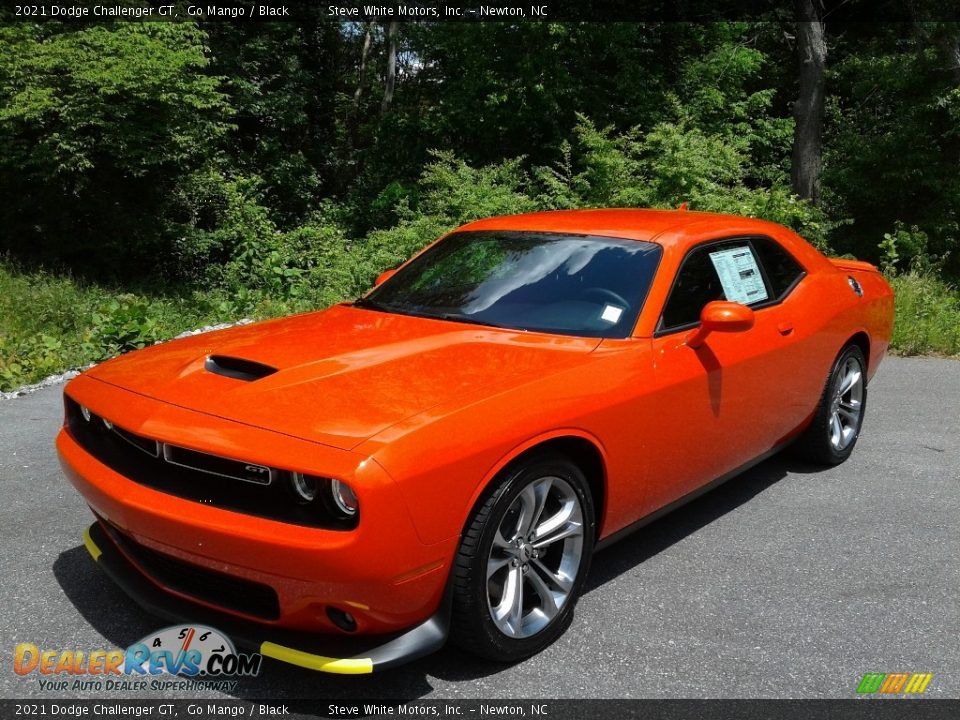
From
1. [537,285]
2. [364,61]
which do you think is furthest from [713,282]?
[364,61]

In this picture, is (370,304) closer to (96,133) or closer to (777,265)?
(777,265)

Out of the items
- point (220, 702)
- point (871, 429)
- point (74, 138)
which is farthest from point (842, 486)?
point (74, 138)

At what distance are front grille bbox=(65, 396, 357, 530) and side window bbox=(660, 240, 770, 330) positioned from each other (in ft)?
5.96

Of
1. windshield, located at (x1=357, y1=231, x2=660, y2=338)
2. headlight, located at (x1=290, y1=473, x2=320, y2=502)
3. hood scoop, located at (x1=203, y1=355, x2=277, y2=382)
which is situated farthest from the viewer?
windshield, located at (x1=357, y1=231, x2=660, y2=338)

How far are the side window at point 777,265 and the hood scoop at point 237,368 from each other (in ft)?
8.88

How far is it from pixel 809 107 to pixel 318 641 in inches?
684

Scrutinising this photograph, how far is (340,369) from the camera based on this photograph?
321 cm

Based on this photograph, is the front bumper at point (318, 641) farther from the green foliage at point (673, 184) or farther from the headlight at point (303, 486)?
the green foliage at point (673, 184)

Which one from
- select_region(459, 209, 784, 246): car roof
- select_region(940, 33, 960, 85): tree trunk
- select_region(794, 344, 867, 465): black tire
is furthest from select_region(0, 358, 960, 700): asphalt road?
select_region(940, 33, 960, 85): tree trunk

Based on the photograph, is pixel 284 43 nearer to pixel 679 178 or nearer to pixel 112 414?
pixel 679 178

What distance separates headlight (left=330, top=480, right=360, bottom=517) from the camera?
256 cm

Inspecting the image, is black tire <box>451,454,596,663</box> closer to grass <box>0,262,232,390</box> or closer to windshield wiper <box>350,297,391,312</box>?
windshield wiper <box>350,297,391,312</box>

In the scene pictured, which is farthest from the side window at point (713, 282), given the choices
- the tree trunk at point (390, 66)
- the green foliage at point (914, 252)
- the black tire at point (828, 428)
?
the tree trunk at point (390, 66)

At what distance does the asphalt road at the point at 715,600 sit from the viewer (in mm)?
2945
